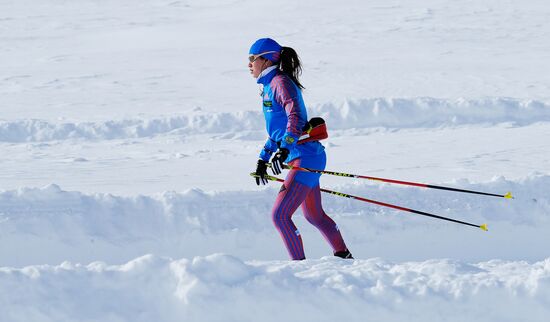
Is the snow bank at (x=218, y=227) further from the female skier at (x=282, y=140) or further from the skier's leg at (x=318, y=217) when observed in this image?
the female skier at (x=282, y=140)

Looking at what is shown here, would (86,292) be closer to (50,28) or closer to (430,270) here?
(430,270)

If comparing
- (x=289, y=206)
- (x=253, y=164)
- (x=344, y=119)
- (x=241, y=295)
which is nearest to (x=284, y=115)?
(x=289, y=206)

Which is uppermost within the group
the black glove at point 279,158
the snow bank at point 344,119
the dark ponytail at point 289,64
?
the dark ponytail at point 289,64

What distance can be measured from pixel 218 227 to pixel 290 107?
2510 millimetres

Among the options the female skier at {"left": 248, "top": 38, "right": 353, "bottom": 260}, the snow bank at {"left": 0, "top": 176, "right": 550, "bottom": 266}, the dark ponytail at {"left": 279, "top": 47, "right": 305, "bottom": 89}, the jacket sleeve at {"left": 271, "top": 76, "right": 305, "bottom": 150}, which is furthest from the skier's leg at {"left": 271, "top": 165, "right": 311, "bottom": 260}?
the snow bank at {"left": 0, "top": 176, "right": 550, "bottom": 266}

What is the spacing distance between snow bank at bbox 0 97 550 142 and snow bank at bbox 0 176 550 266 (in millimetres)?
5794

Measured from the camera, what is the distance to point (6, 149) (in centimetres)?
1236

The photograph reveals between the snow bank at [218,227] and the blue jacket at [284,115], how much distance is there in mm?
2059

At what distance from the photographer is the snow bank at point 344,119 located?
13.3 meters

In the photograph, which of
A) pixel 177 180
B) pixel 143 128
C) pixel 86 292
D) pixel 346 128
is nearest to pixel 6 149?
pixel 143 128

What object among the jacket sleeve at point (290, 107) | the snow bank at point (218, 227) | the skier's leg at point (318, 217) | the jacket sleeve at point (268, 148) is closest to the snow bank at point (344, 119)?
the snow bank at point (218, 227)

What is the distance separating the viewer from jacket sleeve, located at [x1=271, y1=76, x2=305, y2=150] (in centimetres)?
509

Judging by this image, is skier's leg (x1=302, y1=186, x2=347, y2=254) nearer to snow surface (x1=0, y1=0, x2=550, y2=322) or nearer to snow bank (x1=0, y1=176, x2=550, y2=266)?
snow surface (x1=0, y1=0, x2=550, y2=322)

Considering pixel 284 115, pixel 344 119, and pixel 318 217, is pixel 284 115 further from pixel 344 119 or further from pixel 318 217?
pixel 344 119
